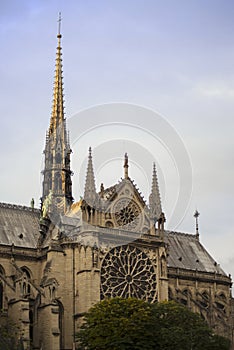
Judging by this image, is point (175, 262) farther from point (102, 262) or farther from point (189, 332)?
point (189, 332)

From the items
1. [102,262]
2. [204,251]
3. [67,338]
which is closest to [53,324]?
[67,338]

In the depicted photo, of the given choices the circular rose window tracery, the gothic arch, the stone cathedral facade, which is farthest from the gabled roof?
the gothic arch

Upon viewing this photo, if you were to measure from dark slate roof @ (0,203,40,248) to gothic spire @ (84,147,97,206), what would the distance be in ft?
34.3

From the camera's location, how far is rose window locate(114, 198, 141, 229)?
3944 inches

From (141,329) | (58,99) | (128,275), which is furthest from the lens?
(58,99)

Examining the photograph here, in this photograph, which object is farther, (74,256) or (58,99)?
(58,99)

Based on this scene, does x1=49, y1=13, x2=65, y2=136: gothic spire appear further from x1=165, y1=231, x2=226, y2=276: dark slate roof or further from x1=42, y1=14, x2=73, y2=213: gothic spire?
x1=165, y1=231, x2=226, y2=276: dark slate roof

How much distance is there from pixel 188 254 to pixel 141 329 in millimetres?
43255

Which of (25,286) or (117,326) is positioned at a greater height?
(25,286)

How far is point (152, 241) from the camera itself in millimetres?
101625

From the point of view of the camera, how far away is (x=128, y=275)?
98500 mm

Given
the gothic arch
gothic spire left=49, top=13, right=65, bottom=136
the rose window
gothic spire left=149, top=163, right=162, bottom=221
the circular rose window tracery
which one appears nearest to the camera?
the gothic arch

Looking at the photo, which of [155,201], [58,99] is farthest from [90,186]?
[58,99]

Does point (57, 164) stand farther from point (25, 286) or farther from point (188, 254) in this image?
point (188, 254)
